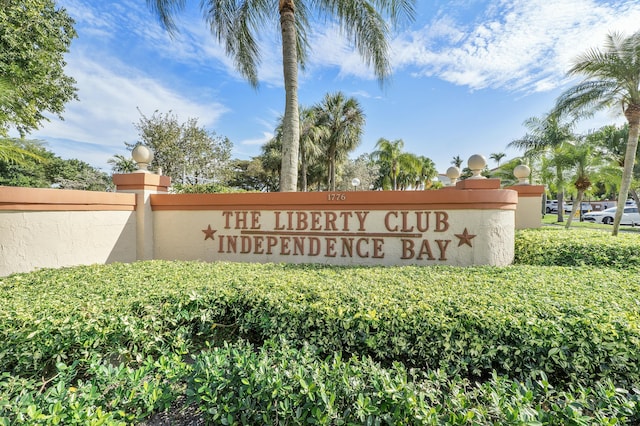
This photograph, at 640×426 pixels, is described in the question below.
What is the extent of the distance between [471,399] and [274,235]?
4483 millimetres

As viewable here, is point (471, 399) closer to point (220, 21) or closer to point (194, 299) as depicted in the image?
point (194, 299)

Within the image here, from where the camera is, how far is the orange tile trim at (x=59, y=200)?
4582 mm

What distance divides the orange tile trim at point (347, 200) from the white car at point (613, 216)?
24443mm

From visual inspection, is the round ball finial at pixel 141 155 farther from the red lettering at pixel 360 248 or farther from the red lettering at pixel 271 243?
the red lettering at pixel 360 248

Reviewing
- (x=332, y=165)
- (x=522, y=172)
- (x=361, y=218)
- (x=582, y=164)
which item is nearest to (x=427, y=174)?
(x=332, y=165)

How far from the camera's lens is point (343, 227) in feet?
18.7

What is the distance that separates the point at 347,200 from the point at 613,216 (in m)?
31.6

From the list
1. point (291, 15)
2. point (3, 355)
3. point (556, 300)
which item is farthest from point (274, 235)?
point (291, 15)

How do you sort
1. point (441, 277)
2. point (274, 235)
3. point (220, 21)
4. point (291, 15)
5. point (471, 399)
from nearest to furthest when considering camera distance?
1. point (471, 399)
2. point (441, 277)
3. point (274, 235)
4. point (291, 15)
5. point (220, 21)

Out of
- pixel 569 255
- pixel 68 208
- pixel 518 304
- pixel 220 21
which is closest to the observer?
pixel 518 304

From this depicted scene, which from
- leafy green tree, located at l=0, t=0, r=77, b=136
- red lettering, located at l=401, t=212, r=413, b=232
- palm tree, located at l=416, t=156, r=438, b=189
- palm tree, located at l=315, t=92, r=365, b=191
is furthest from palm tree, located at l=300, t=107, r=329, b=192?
palm tree, located at l=416, t=156, r=438, b=189

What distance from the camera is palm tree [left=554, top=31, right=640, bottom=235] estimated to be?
8.30 m

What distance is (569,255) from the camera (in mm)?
5539

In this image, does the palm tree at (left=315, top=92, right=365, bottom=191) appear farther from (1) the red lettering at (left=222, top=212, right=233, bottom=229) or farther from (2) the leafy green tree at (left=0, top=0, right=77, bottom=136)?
(1) the red lettering at (left=222, top=212, right=233, bottom=229)
